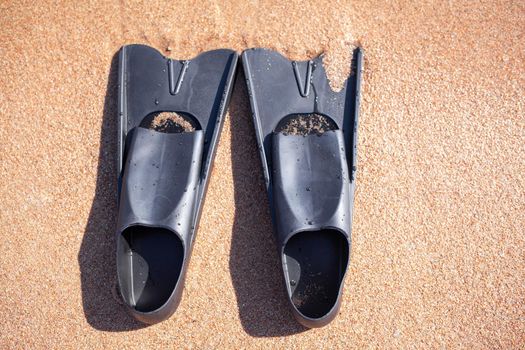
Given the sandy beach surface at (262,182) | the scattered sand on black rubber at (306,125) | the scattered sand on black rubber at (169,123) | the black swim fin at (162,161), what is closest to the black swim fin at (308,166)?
the scattered sand on black rubber at (306,125)

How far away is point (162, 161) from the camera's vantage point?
112 inches

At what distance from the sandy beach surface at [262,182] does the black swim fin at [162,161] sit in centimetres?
14

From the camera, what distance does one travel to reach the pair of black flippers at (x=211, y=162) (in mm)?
2695

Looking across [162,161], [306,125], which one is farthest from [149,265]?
[306,125]

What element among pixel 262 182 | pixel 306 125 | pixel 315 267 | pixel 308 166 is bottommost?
pixel 315 267

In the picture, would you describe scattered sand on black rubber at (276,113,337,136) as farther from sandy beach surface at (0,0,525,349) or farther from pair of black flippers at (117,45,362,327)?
sandy beach surface at (0,0,525,349)

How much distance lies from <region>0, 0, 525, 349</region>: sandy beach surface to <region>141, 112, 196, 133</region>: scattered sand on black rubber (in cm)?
27

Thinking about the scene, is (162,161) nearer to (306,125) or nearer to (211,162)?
(211,162)

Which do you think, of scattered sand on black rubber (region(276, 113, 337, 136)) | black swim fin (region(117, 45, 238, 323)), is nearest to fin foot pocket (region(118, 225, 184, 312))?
black swim fin (region(117, 45, 238, 323))

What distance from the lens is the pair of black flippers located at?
8.84 ft

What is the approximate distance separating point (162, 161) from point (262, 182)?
25.2 inches

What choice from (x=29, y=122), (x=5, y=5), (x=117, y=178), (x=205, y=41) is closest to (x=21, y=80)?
(x=29, y=122)

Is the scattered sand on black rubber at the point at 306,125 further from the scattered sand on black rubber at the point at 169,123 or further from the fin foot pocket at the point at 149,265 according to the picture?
the fin foot pocket at the point at 149,265

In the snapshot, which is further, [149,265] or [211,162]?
[211,162]
